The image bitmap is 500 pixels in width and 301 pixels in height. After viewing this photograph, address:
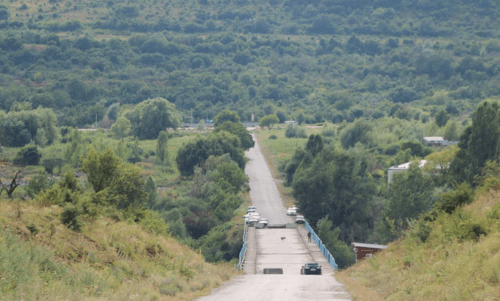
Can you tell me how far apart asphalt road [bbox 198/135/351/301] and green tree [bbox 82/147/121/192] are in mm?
8353

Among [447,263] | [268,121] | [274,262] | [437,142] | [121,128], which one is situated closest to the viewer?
[447,263]

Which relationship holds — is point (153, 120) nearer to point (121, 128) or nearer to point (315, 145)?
point (121, 128)

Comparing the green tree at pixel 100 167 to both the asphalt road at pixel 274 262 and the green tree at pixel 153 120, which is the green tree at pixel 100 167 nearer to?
the asphalt road at pixel 274 262

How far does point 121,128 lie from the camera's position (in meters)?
138

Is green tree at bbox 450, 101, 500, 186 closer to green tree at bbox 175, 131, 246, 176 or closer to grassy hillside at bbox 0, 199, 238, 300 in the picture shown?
green tree at bbox 175, 131, 246, 176

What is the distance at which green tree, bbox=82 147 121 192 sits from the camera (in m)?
35.9

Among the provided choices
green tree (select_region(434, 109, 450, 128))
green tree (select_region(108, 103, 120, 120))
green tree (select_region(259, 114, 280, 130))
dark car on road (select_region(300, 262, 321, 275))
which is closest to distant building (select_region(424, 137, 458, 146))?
green tree (select_region(434, 109, 450, 128))

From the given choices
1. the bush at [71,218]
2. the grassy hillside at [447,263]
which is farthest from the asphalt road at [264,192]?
the bush at [71,218]

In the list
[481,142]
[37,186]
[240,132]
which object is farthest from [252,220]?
[240,132]

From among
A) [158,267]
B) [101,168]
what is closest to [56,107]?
[101,168]

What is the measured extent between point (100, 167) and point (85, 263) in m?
16.2

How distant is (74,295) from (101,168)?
64.6 feet

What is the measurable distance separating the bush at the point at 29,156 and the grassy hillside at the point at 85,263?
259 feet

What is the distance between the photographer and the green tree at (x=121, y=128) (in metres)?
137
